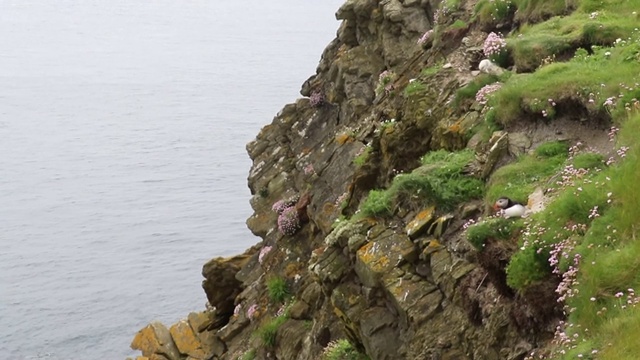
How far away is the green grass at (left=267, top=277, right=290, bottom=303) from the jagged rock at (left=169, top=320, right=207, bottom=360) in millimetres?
7112

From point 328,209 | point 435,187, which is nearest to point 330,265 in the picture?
point 435,187

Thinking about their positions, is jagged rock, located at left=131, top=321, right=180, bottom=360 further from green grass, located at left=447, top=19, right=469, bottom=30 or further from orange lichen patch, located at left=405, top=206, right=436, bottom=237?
orange lichen patch, located at left=405, top=206, right=436, bottom=237

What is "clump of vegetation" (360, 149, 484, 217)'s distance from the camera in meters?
13.0

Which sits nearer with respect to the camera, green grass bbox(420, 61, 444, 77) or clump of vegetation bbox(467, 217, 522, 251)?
clump of vegetation bbox(467, 217, 522, 251)

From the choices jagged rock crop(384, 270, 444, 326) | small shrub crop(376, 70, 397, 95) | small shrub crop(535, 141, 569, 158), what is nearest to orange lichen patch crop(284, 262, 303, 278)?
small shrub crop(376, 70, 397, 95)

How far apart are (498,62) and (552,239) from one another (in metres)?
7.21

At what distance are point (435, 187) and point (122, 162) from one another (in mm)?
64514

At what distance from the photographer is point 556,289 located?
972cm

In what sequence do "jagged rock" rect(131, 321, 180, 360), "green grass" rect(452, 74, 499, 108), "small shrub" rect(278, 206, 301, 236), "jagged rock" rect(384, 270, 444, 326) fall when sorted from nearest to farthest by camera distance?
"jagged rock" rect(384, 270, 444, 326) → "green grass" rect(452, 74, 499, 108) → "small shrub" rect(278, 206, 301, 236) → "jagged rock" rect(131, 321, 180, 360)

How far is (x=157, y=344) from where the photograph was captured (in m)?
31.4

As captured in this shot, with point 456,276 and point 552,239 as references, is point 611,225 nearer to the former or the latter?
point 552,239

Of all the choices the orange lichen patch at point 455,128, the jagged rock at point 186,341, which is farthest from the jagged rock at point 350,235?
the jagged rock at point 186,341

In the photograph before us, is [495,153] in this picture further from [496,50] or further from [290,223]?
[290,223]

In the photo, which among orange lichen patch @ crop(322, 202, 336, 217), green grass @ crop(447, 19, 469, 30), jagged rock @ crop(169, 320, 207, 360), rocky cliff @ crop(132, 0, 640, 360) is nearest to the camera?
rocky cliff @ crop(132, 0, 640, 360)
